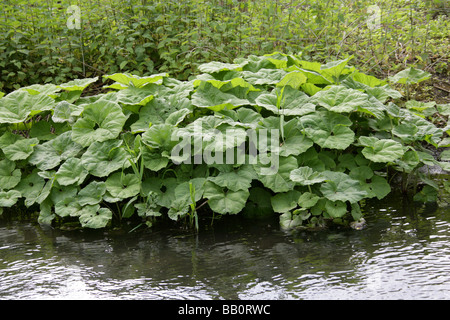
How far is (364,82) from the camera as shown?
12.5 feet

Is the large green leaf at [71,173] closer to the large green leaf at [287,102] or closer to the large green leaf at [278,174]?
the large green leaf at [278,174]

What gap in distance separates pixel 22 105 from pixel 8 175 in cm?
53

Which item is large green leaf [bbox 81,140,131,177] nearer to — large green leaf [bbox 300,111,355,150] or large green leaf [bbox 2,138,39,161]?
large green leaf [bbox 2,138,39,161]

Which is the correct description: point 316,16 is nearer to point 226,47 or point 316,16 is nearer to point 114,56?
point 226,47

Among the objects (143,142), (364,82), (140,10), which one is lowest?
(143,142)

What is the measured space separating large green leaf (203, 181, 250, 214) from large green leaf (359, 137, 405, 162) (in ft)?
2.75

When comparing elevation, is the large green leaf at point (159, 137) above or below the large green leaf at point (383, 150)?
above

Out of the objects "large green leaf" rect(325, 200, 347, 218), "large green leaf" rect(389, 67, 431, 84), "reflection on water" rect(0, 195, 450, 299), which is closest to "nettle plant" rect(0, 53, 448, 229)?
"large green leaf" rect(325, 200, 347, 218)

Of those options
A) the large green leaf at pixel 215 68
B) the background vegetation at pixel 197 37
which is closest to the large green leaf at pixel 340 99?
the large green leaf at pixel 215 68

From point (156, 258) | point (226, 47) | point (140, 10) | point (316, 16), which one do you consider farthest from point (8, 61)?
point (156, 258)

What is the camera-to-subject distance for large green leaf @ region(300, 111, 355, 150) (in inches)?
123

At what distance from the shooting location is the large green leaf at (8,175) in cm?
345

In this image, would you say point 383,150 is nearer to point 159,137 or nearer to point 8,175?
point 159,137

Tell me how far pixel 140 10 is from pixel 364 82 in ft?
10.7
